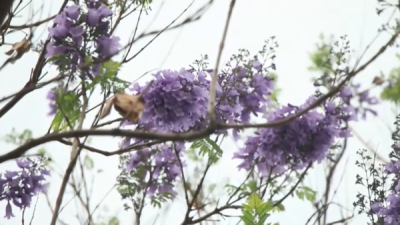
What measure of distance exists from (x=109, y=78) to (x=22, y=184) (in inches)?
42.4

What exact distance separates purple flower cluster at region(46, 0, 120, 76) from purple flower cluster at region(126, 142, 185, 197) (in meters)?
1.46

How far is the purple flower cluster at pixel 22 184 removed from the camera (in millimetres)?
2297

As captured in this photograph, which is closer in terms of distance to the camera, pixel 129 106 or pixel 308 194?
pixel 129 106

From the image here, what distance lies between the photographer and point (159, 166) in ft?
10.8

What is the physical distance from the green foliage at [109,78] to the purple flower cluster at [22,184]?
88 centimetres

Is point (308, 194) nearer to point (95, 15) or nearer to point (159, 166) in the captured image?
point (159, 166)

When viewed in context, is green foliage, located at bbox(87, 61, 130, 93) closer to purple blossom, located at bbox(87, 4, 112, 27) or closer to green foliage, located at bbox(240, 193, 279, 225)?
purple blossom, located at bbox(87, 4, 112, 27)

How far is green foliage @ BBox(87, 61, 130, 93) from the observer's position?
1.53 metres

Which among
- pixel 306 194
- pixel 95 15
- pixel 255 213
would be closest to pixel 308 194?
pixel 306 194

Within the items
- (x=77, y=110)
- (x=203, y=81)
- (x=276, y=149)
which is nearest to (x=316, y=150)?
(x=276, y=149)

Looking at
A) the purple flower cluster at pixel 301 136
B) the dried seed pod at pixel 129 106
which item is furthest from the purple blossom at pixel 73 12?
the purple flower cluster at pixel 301 136

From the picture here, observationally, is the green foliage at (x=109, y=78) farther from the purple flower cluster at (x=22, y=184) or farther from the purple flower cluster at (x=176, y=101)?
the purple flower cluster at (x=22, y=184)

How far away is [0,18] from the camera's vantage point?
117 centimetres

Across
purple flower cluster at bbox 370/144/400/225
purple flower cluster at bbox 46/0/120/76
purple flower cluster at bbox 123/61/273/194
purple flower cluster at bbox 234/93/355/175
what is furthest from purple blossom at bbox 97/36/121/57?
purple flower cluster at bbox 370/144/400/225
